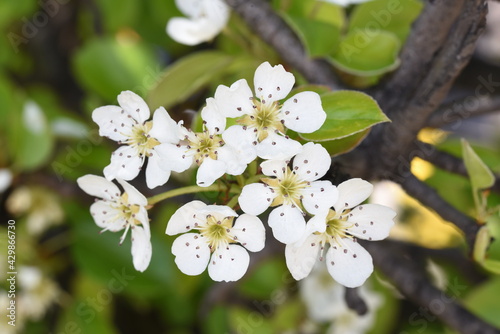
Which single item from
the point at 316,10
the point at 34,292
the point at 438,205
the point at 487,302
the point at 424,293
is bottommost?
the point at 34,292

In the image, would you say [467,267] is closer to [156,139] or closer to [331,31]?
[331,31]

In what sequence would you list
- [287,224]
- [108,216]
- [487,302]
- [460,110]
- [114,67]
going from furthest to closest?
1. [114,67]
2. [487,302]
3. [460,110]
4. [108,216]
5. [287,224]

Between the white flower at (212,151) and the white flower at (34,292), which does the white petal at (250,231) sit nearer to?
the white flower at (212,151)

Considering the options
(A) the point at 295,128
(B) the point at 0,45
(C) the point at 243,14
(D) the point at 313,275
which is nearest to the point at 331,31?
(C) the point at 243,14

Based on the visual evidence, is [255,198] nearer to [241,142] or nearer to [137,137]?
[241,142]

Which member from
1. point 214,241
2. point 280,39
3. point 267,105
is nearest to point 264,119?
point 267,105

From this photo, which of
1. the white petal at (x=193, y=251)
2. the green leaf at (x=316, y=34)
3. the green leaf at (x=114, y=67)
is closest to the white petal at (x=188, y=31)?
the green leaf at (x=316, y=34)

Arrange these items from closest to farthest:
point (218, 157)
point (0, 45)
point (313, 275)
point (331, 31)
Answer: point (218, 157) < point (331, 31) < point (313, 275) < point (0, 45)
